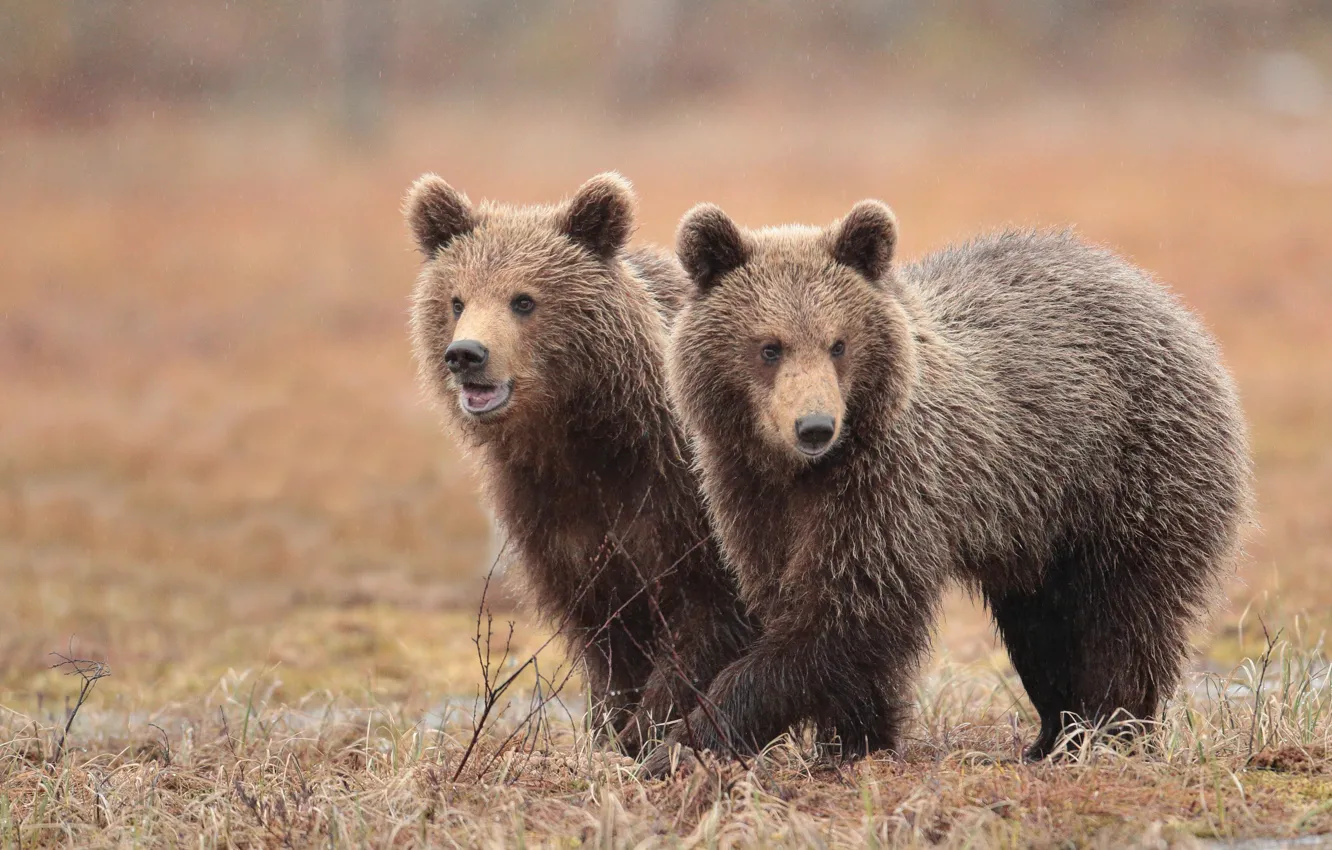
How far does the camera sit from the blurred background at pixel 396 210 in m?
12.5

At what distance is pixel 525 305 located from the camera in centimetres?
650

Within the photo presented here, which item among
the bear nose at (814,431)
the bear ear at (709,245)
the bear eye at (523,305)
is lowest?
the bear nose at (814,431)

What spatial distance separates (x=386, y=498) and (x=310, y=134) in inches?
659

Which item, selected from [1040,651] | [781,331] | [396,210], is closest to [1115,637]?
[1040,651]

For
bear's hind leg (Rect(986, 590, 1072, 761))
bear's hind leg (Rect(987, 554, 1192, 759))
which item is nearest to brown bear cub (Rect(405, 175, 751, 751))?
Result: bear's hind leg (Rect(986, 590, 1072, 761))

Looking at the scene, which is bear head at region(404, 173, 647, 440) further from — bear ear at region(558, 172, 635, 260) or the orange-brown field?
the orange-brown field

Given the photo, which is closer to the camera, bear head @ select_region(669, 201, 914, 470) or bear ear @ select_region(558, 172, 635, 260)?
bear head @ select_region(669, 201, 914, 470)

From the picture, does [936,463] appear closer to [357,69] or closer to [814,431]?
[814,431]

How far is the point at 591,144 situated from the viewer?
1174 inches

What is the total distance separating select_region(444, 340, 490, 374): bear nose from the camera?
612cm

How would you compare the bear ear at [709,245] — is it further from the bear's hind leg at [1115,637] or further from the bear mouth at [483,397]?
the bear's hind leg at [1115,637]

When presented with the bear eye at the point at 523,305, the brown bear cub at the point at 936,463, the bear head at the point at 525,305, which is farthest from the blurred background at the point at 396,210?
the brown bear cub at the point at 936,463

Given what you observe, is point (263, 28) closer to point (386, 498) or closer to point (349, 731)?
point (386, 498)

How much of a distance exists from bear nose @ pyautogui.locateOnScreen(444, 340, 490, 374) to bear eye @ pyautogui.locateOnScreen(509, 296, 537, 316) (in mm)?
374
